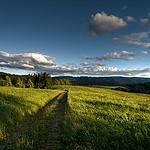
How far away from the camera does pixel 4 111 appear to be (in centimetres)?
1653

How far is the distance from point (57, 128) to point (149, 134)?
651 centimetres

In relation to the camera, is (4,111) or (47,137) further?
(4,111)

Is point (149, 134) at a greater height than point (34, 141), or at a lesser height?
greater

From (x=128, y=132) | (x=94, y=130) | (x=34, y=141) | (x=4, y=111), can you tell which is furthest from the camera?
(x=4, y=111)

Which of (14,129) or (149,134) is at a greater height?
(149,134)

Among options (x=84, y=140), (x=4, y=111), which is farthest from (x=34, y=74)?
(x=84, y=140)

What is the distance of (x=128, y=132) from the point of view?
31.9 feet

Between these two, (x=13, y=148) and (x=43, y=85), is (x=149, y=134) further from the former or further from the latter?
(x=43, y=85)

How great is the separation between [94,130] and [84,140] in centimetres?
161

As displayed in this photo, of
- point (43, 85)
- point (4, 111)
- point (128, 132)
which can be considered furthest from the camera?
point (43, 85)

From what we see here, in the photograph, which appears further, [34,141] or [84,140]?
[34,141]

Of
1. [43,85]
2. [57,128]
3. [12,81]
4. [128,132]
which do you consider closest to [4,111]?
[57,128]

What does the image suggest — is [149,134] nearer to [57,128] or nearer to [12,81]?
[57,128]

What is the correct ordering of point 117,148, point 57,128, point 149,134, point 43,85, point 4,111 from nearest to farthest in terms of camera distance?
point 117,148 → point 149,134 → point 57,128 → point 4,111 → point 43,85
